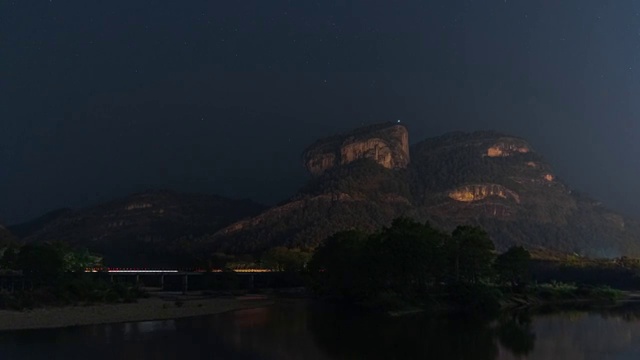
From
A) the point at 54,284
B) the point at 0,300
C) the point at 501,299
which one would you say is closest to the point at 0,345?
the point at 0,300

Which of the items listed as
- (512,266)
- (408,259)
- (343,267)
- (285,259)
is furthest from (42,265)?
(285,259)

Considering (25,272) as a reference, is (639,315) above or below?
below

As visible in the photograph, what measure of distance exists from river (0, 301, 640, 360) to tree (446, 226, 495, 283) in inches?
1119

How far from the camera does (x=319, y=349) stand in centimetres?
4769

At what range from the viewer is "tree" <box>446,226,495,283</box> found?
348 ft

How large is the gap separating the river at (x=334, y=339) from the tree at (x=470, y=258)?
28.4 m

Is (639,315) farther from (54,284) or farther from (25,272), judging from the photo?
(25,272)

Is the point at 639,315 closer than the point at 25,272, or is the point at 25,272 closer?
the point at 639,315

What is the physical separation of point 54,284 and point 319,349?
57.0 metres

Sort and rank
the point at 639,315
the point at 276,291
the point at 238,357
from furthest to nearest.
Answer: the point at 276,291, the point at 639,315, the point at 238,357

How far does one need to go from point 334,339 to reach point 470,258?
56993 millimetres

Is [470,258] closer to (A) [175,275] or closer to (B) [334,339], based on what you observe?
(B) [334,339]

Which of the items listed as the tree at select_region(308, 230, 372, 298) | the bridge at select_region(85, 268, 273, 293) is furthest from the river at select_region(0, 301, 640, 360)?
the bridge at select_region(85, 268, 273, 293)

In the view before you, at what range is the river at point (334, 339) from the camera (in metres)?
44.9
